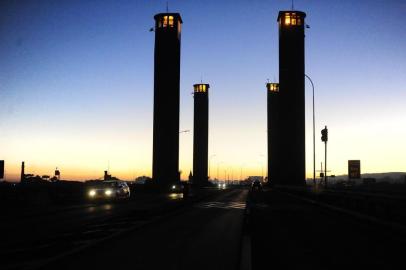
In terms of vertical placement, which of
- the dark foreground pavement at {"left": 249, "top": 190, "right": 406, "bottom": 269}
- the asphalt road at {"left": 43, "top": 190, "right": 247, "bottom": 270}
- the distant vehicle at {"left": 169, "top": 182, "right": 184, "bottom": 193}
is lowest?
the dark foreground pavement at {"left": 249, "top": 190, "right": 406, "bottom": 269}

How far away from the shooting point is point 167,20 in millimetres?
172625

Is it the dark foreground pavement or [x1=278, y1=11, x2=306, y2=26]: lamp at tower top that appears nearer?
the dark foreground pavement

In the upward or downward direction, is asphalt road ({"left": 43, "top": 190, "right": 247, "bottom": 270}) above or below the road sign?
below

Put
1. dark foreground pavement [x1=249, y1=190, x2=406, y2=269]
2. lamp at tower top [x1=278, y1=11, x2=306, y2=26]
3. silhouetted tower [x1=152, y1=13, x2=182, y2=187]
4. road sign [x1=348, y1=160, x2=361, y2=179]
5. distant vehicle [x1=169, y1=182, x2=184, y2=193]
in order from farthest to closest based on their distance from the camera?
lamp at tower top [x1=278, y1=11, x2=306, y2=26]
silhouetted tower [x1=152, y1=13, x2=182, y2=187]
distant vehicle [x1=169, y1=182, x2=184, y2=193]
road sign [x1=348, y1=160, x2=361, y2=179]
dark foreground pavement [x1=249, y1=190, x2=406, y2=269]

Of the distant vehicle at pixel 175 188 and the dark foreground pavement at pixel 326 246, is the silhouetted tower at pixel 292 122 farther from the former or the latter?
the dark foreground pavement at pixel 326 246

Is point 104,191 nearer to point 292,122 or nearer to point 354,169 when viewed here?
point 354,169

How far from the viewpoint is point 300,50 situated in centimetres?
16112

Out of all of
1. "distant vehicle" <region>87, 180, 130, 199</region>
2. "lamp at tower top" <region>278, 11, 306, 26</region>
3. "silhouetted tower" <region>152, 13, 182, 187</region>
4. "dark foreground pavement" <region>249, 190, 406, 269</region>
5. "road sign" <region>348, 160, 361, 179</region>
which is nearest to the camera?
"dark foreground pavement" <region>249, 190, 406, 269</region>

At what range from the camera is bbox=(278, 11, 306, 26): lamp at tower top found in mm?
170512

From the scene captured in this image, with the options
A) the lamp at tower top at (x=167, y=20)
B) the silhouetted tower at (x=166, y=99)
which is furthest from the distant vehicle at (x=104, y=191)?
the lamp at tower top at (x=167, y=20)

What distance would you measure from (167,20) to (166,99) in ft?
105

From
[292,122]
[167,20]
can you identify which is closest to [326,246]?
[292,122]

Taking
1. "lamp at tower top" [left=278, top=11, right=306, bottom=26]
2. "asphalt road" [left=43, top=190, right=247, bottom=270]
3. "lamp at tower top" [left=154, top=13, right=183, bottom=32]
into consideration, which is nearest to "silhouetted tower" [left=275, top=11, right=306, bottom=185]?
"lamp at tower top" [left=278, top=11, right=306, bottom=26]

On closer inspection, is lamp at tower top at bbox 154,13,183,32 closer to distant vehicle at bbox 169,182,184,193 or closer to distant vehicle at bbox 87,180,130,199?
distant vehicle at bbox 169,182,184,193
